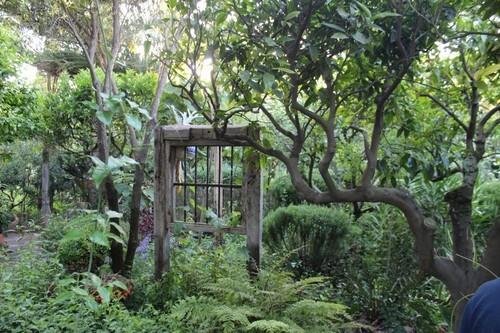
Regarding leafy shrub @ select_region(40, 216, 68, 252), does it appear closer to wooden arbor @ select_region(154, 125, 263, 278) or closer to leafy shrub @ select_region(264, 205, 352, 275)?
wooden arbor @ select_region(154, 125, 263, 278)

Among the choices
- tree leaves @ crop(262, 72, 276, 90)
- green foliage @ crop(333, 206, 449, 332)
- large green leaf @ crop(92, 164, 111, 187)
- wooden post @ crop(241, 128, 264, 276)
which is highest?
tree leaves @ crop(262, 72, 276, 90)

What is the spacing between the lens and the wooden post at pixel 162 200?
2836 millimetres

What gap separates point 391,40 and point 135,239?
2.25m

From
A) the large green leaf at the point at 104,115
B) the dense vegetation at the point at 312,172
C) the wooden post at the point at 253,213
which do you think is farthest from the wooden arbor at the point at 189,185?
the large green leaf at the point at 104,115

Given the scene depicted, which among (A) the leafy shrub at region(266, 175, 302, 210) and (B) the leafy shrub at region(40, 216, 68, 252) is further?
(A) the leafy shrub at region(266, 175, 302, 210)

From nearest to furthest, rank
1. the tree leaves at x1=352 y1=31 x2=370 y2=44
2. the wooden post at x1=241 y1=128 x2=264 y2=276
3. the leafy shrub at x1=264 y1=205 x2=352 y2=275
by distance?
the tree leaves at x1=352 y1=31 x2=370 y2=44
the wooden post at x1=241 y1=128 x2=264 y2=276
the leafy shrub at x1=264 y1=205 x2=352 y2=275

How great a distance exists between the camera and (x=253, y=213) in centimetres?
256

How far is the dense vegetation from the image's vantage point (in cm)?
162

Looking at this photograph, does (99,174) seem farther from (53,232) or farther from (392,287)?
(53,232)

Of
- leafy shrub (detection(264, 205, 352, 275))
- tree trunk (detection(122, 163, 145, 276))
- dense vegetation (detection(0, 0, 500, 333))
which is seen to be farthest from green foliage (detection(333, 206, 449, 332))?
tree trunk (detection(122, 163, 145, 276))

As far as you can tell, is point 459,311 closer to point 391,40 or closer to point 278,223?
point 391,40

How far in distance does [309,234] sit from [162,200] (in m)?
1.30

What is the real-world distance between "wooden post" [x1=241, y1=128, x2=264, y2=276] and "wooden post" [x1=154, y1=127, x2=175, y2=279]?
61 cm

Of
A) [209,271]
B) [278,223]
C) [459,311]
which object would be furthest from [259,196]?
[459,311]
